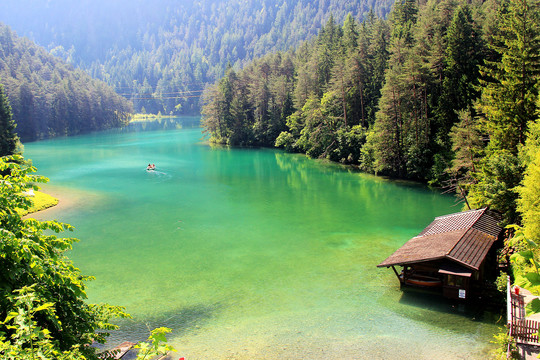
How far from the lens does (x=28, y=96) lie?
136250 mm

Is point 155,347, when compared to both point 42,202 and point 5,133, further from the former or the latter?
point 5,133

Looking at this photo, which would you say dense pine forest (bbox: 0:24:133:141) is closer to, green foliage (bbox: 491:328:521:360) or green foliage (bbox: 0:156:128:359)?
green foliage (bbox: 0:156:128:359)

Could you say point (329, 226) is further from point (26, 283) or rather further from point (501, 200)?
point (26, 283)

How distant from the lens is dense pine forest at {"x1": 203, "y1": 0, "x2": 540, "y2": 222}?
108 feet

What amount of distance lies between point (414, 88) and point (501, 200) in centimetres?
2846

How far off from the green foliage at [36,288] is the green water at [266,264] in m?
8.76

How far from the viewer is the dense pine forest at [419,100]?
33000 mm

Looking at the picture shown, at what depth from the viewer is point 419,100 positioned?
54.3 metres

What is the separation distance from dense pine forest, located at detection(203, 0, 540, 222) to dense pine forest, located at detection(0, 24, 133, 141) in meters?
68.0

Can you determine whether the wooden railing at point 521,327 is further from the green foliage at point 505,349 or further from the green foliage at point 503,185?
the green foliage at point 503,185

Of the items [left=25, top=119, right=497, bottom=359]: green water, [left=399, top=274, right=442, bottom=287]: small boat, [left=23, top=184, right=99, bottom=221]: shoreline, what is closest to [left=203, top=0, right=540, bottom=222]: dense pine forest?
[left=25, top=119, right=497, bottom=359]: green water

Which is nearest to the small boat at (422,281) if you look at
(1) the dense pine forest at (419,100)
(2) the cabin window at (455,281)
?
(2) the cabin window at (455,281)

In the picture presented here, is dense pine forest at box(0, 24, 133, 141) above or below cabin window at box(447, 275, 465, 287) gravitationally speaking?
above

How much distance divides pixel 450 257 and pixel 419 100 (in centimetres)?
3765
